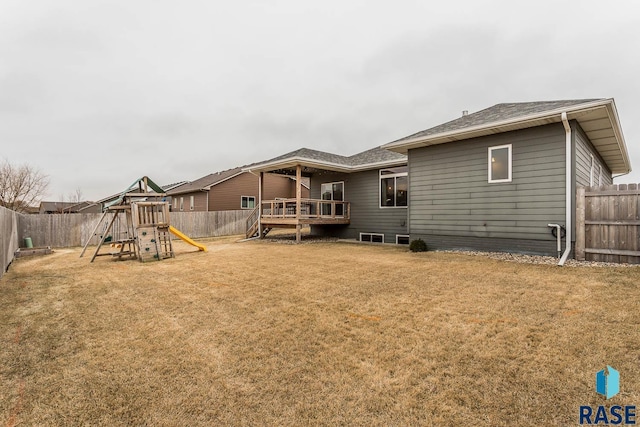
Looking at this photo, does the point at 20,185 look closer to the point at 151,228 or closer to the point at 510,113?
the point at 151,228

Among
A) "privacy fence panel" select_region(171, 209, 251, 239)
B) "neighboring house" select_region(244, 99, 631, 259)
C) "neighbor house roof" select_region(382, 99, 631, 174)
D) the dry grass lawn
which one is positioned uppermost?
"neighbor house roof" select_region(382, 99, 631, 174)

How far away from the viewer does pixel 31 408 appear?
200 cm

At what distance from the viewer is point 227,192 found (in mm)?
23188

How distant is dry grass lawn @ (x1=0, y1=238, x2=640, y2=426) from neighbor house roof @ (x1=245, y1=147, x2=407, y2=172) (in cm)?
763

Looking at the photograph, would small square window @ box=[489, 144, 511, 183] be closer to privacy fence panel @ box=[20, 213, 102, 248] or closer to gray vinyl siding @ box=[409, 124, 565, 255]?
gray vinyl siding @ box=[409, 124, 565, 255]

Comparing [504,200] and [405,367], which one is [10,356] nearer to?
[405,367]

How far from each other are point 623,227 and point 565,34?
431 inches

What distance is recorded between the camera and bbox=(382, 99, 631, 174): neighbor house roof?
6535 millimetres

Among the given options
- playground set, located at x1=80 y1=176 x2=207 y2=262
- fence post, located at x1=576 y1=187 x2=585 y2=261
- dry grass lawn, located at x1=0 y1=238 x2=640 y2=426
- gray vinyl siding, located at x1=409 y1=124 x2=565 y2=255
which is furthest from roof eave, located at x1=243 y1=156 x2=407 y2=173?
dry grass lawn, located at x1=0 y1=238 x2=640 y2=426

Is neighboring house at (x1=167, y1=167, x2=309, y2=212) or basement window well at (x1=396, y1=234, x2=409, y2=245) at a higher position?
neighboring house at (x1=167, y1=167, x2=309, y2=212)

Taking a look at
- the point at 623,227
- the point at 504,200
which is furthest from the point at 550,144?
the point at 623,227

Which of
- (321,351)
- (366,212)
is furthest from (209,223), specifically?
(321,351)

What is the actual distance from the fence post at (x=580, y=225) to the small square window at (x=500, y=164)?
155cm

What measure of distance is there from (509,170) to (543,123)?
1356mm
